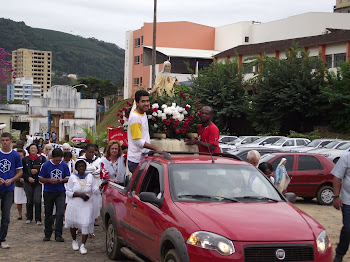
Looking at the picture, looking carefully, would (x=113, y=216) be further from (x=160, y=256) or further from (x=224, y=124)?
(x=224, y=124)

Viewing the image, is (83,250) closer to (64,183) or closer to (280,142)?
(64,183)

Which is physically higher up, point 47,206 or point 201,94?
point 201,94

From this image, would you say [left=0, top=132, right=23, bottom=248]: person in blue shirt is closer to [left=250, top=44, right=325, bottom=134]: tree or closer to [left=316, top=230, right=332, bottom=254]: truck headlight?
[left=316, top=230, right=332, bottom=254]: truck headlight

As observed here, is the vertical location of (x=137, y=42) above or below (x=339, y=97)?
above

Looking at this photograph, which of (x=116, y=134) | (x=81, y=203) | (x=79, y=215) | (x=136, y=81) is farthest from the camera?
(x=136, y=81)

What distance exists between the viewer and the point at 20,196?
45.2 ft

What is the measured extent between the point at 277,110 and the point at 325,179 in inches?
1081

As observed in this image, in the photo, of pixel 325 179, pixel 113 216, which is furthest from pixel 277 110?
pixel 113 216

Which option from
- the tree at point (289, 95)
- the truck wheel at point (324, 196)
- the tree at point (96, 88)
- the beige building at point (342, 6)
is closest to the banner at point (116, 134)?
the truck wheel at point (324, 196)

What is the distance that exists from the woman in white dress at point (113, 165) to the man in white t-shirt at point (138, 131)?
1263 mm

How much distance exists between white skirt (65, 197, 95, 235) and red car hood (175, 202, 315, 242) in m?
3.54

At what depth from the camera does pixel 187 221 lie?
6.14 metres

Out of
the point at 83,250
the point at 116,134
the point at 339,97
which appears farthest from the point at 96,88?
the point at 83,250

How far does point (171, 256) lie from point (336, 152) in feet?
69.3
